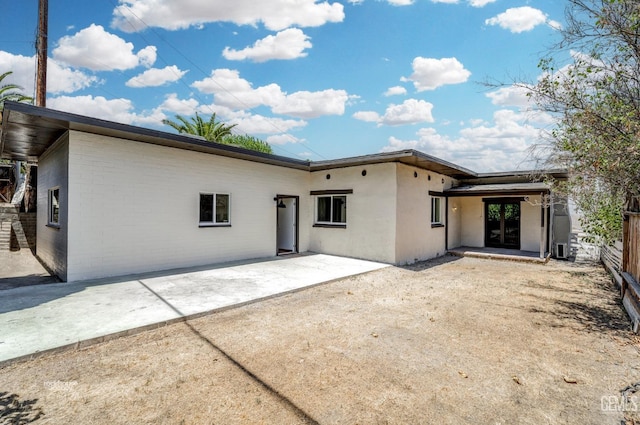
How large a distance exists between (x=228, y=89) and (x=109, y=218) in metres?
13.4

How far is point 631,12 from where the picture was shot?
376 cm

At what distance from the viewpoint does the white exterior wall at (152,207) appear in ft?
20.9

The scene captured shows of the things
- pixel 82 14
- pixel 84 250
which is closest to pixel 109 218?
pixel 84 250

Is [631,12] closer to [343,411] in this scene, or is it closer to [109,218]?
[343,411]

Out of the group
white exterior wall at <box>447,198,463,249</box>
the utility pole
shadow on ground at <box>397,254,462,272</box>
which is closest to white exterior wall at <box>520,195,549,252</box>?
white exterior wall at <box>447,198,463,249</box>

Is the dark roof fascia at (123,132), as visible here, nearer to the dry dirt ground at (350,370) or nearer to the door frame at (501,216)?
the dry dirt ground at (350,370)

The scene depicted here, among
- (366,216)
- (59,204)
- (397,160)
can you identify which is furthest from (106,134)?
(397,160)

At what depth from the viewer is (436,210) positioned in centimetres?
1165

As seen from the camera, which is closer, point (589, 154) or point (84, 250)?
point (589, 154)

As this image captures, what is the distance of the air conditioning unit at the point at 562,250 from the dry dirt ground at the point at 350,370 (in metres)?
6.66

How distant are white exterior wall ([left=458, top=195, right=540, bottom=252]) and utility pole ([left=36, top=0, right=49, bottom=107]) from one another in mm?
15068

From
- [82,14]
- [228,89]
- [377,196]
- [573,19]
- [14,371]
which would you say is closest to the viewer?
[14,371]

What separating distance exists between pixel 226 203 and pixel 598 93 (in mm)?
8236

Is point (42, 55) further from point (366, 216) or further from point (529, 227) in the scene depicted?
point (529, 227)
